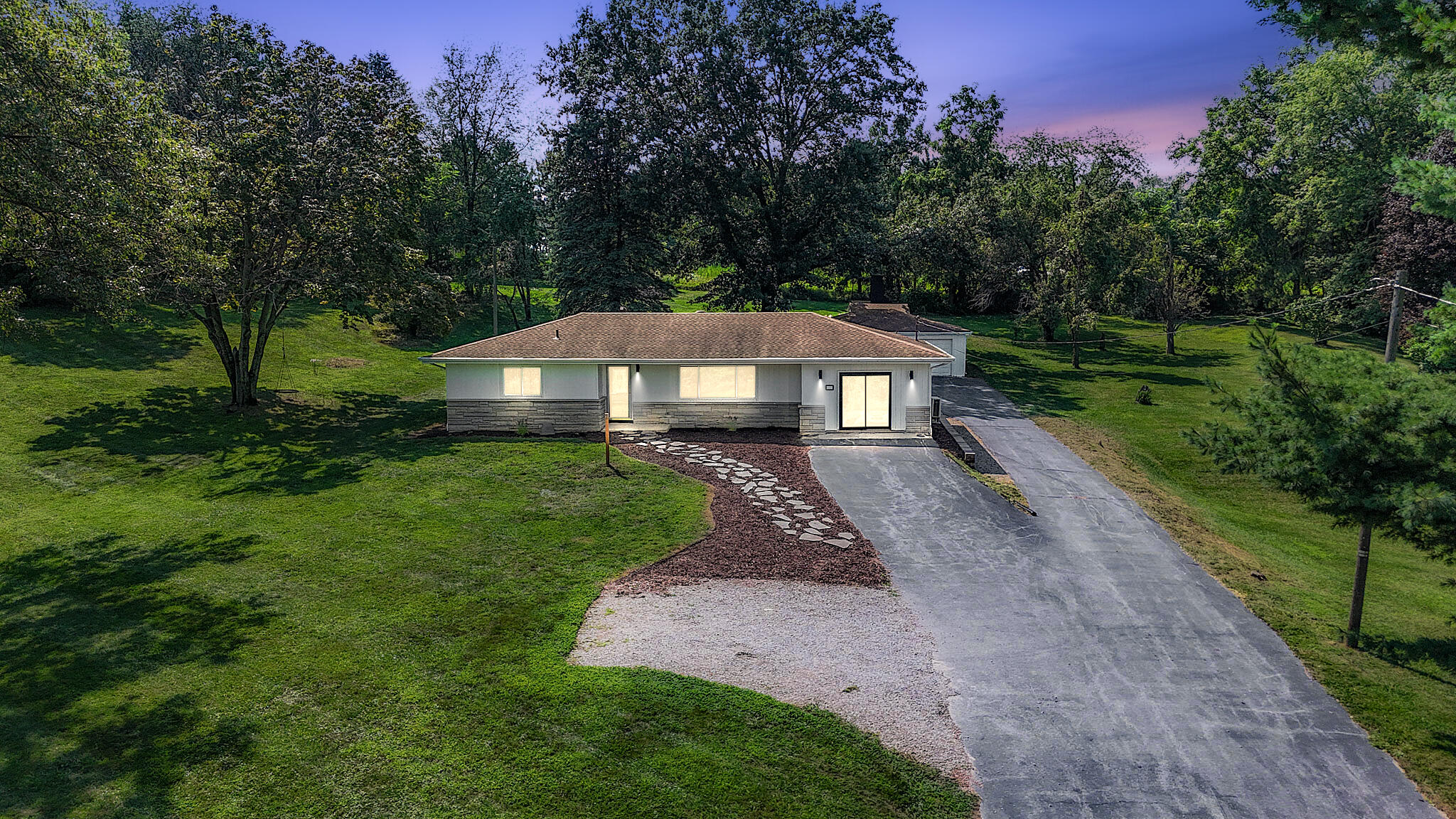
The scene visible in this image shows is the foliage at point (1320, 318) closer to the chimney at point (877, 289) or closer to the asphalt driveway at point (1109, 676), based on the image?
the chimney at point (877, 289)

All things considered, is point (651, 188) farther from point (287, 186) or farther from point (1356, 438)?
point (1356, 438)

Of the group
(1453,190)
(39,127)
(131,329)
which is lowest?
(131,329)

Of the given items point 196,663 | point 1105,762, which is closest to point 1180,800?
point 1105,762

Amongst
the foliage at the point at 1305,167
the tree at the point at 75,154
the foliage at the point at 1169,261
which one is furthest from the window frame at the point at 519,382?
the foliage at the point at 1305,167

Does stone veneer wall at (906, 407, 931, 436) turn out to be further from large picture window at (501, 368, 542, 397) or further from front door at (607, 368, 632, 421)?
large picture window at (501, 368, 542, 397)

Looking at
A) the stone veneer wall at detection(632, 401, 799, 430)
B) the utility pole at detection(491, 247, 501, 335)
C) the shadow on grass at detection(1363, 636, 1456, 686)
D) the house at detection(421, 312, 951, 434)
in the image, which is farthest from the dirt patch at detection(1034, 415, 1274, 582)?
the utility pole at detection(491, 247, 501, 335)

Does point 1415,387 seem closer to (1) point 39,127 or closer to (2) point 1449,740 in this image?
(2) point 1449,740

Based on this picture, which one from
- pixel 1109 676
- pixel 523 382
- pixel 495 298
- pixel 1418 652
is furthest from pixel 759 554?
pixel 495 298
